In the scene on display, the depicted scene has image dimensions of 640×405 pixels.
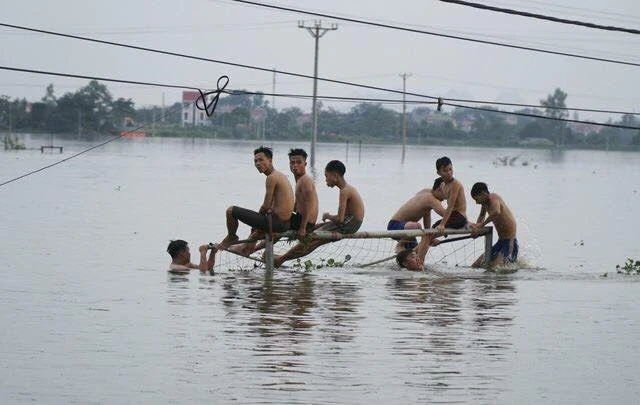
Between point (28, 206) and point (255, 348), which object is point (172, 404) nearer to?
point (255, 348)

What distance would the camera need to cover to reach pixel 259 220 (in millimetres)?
17656

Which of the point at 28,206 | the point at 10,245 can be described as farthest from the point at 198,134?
the point at 10,245

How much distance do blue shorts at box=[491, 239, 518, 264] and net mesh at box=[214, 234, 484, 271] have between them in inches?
21.8

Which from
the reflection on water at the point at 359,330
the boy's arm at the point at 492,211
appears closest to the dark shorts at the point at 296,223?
the reflection on water at the point at 359,330

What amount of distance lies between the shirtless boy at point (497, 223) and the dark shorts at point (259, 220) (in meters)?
3.02

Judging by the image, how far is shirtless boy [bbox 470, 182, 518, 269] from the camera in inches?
765

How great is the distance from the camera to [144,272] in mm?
20562

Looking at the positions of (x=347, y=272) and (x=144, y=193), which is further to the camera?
(x=144, y=193)

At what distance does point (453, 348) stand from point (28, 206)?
27.4 metres

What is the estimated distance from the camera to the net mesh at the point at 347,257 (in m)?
20.3

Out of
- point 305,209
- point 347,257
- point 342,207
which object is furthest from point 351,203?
point 347,257

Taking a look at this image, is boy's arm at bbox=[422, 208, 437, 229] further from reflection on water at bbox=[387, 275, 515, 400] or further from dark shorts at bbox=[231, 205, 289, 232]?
dark shorts at bbox=[231, 205, 289, 232]

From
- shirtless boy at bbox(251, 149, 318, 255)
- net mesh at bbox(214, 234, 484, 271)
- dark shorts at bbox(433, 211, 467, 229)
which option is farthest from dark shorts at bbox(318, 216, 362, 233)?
dark shorts at bbox(433, 211, 467, 229)

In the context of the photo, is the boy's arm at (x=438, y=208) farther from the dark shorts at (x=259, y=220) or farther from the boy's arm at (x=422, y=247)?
the dark shorts at (x=259, y=220)
